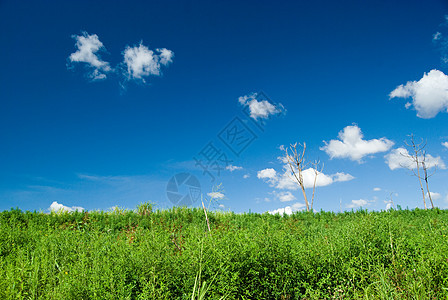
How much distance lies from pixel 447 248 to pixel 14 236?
350 inches

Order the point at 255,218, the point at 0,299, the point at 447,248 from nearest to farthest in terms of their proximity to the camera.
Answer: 1. the point at 0,299
2. the point at 447,248
3. the point at 255,218

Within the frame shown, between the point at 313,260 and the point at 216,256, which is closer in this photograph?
the point at 216,256

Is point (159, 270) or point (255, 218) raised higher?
point (255, 218)

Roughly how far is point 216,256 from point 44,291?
7.80 feet

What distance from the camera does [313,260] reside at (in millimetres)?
4566

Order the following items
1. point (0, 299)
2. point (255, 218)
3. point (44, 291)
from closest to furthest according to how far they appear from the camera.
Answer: point (0, 299), point (44, 291), point (255, 218)

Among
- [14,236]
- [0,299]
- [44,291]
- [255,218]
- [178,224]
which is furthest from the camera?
[255,218]

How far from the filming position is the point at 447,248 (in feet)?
14.6

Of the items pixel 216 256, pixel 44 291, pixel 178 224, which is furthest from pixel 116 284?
pixel 178 224

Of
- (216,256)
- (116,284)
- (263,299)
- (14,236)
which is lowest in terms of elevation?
(263,299)

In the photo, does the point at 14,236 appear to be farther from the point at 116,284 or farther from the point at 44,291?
the point at 116,284

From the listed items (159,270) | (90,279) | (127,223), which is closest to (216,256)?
(159,270)

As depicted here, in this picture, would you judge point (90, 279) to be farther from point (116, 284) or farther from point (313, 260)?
point (313, 260)

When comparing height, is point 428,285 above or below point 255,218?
below
